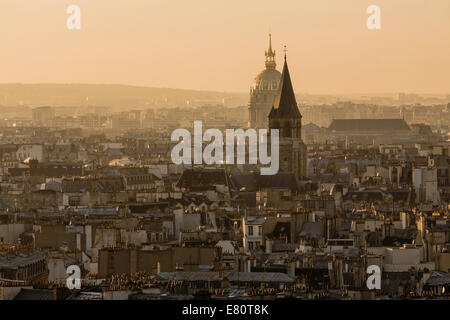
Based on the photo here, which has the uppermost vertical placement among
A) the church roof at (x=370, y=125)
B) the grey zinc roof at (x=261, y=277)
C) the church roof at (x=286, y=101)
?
the church roof at (x=286, y=101)

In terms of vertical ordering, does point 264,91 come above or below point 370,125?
above

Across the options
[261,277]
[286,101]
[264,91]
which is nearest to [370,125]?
[264,91]

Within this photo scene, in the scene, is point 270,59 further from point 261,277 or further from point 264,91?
point 261,277

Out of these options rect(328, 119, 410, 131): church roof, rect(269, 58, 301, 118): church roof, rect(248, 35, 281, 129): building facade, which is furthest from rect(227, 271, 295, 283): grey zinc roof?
rect(328, 119, 410, 131): church roof

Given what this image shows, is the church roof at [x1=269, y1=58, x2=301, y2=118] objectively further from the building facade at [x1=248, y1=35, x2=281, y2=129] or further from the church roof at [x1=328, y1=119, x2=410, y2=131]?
the church roof at [x1=328, y1=119, x2=410, y2=131]

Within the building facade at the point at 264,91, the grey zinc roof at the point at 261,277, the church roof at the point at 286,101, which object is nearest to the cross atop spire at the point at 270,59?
the building facade at the point at 264,91

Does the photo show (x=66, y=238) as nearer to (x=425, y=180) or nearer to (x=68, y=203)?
(x=68, y=203)

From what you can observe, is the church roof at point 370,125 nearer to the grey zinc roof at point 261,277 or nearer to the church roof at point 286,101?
the church roof at point 286,101

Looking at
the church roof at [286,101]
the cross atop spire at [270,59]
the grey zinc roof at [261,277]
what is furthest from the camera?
the cross atop spire at [270,59]
